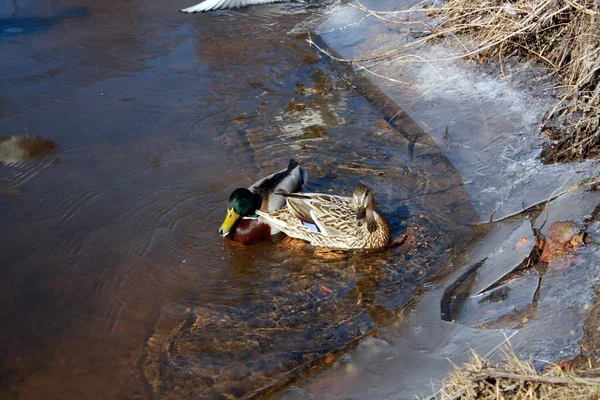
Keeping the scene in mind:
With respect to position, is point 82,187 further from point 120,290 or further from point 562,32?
point 562,32

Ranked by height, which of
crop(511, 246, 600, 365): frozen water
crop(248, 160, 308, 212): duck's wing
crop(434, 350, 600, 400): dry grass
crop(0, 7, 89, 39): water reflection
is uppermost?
crop(0, 7, 89, 39): water reflection

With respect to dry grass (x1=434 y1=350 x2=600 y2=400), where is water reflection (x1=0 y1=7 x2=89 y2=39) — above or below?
above

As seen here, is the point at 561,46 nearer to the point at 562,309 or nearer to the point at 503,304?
the point at 503,304

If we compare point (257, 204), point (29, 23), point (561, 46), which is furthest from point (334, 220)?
point (29, 23)

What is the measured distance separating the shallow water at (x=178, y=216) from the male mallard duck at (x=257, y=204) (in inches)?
5.9

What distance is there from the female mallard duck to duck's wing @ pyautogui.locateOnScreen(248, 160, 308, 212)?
0.24ft

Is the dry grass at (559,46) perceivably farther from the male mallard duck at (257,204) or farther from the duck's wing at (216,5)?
the duck's wing at (216,5)

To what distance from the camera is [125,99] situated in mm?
7715

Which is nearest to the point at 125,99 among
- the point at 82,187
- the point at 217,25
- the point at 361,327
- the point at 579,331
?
the point at 82,187

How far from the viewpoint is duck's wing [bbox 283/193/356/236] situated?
223 inches

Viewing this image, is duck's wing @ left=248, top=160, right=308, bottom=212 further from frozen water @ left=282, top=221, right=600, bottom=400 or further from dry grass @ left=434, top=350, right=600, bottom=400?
dry grass @ left=434, top=350, right=600, bottom=400

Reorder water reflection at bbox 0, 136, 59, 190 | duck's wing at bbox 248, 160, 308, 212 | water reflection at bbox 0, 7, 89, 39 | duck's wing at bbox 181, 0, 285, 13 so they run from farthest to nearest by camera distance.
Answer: duck's wing at bbox 181, 0, 285, 13, water reflection at bbox 0, 7, 89, 39, water reflection at bbox 0, 136, 59, 190, duck's wing at bbox 248, 160, 308, 212

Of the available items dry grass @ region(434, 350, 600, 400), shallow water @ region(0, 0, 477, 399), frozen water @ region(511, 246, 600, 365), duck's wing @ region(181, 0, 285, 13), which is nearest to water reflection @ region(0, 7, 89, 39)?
shallow water @ region(0, 0, 477, 399)

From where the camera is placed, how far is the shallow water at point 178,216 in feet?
14.1
